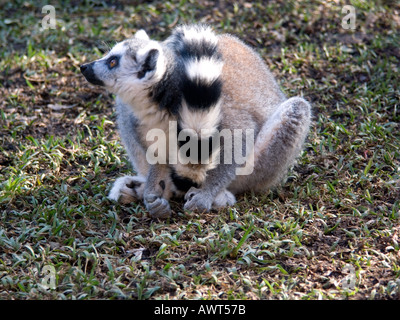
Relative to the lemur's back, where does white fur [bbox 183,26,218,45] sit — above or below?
above

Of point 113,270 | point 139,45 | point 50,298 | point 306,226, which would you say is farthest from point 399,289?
point 139,45

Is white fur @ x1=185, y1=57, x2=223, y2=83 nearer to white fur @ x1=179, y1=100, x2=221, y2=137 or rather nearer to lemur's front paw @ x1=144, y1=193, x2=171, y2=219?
white fur @ x1=179, y1=100, x2=221, y2=137

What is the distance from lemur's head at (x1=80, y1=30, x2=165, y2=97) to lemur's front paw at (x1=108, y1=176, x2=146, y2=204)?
859 millimetres

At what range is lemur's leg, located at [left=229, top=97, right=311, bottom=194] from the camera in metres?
5.31

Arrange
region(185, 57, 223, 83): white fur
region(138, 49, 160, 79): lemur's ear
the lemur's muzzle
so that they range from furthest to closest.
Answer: the lemur's muzzle < region(138, 49, 160, 79): lemur's ear < region(185, 57, 223, 83): white fur

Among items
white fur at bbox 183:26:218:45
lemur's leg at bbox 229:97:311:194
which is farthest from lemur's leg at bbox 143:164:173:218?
white fur at bbox 183:26:218:45

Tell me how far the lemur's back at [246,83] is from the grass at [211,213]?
71cm

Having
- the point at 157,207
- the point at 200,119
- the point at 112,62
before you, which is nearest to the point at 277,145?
the point at 200,119

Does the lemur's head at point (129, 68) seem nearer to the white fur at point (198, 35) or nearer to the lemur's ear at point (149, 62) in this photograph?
the lemur's ear at point (149, 62)

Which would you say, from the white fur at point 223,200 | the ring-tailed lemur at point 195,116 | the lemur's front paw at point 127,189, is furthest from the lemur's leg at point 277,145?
the lemur's front paw at point 127,189

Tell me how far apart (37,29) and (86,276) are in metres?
5.14

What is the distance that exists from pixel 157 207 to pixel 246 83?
1474 mm

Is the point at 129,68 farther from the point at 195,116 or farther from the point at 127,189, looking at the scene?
the point at 127,189
